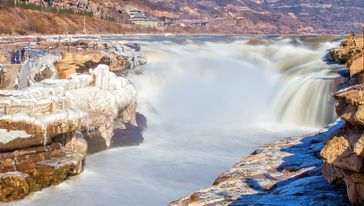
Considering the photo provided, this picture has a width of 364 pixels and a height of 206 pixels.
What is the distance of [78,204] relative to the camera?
37.2 feet

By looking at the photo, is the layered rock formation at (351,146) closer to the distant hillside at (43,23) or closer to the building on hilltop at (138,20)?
the distant hillside at (43,23)

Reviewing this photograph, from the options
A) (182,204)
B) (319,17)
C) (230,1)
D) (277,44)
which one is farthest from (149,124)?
(319,17)

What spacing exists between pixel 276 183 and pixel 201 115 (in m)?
15.8

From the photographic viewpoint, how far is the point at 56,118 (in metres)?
13.1

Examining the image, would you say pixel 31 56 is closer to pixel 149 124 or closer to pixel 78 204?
pixel 149 124

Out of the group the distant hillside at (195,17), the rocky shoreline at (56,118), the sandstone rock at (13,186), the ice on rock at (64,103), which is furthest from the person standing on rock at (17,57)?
the distant hillside at (195,17)

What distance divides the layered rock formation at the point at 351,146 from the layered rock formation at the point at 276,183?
1.67 ft

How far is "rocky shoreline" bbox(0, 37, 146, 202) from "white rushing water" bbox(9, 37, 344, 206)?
46cm

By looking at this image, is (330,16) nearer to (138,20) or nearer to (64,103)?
(138,20)

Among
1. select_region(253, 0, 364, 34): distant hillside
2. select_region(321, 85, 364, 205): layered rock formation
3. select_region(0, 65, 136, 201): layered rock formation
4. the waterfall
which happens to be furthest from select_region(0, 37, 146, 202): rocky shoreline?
select_region(253, 0, 364, 34): distant hillside

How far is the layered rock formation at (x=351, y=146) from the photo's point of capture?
5105 millimetres

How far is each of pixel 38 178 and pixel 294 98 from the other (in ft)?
39.4

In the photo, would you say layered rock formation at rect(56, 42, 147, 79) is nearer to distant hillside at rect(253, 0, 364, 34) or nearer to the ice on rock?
the ice on rock

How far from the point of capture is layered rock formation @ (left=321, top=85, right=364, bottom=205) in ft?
16.8
